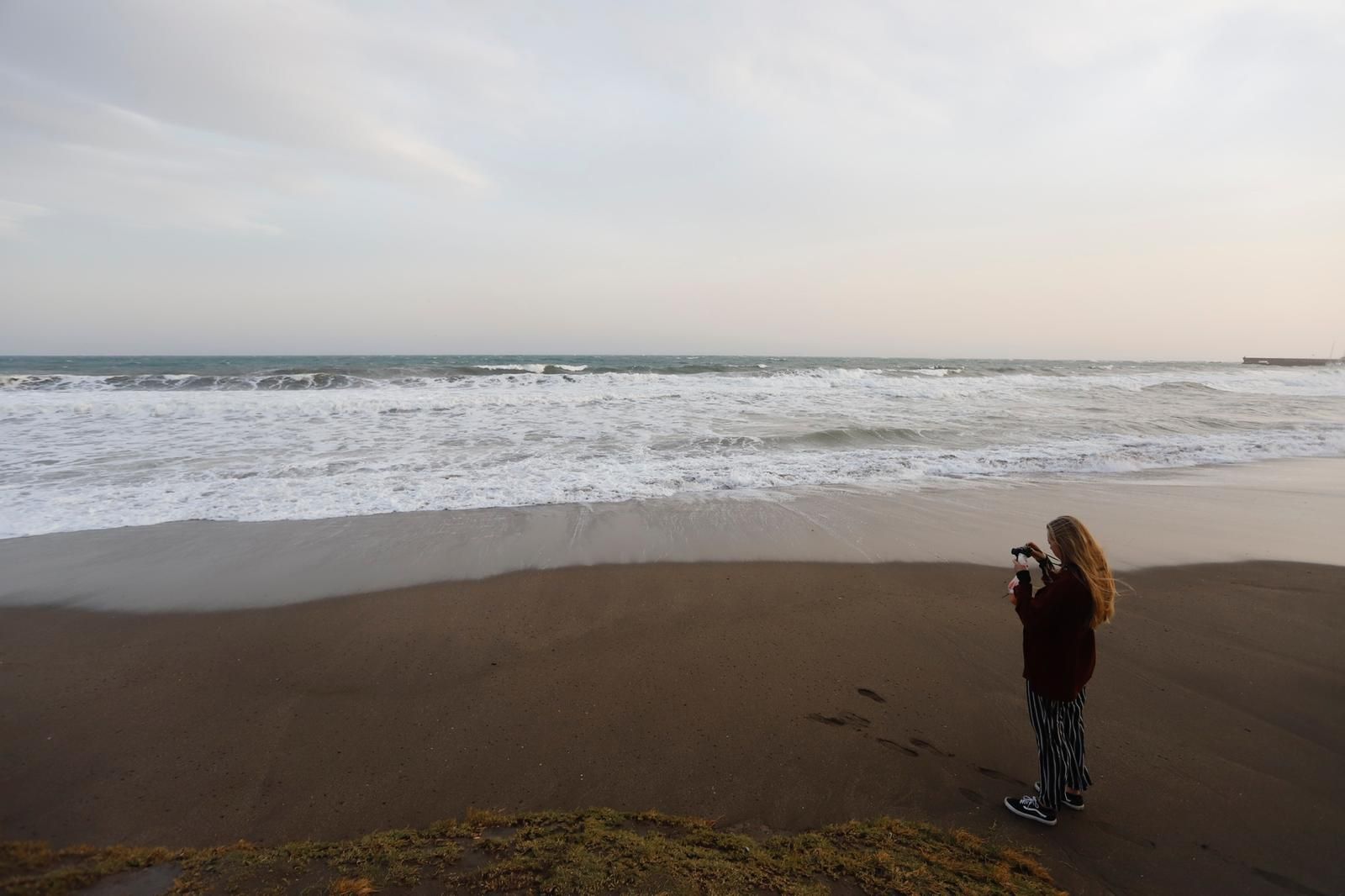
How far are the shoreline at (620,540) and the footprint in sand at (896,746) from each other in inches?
114

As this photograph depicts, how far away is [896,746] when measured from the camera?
11.1 ft

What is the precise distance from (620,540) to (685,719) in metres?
3.34

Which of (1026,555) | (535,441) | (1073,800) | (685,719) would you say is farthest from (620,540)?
(535,441)

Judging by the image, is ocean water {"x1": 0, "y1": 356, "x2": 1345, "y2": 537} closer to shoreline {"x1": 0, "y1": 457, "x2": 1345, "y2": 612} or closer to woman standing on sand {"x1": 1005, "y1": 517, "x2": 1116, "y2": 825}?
shoreline {"x1": 0, "y1": 457, "x2": 1345, "y2": 612}

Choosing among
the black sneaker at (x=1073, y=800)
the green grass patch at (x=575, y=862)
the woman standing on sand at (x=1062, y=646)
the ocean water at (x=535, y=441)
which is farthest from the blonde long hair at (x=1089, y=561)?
the ocean water at (x=535, y=441)

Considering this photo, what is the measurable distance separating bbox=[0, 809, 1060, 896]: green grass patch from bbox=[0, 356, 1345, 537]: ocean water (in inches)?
238

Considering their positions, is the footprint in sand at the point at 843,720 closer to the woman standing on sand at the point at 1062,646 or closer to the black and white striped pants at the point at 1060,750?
the woman standing on sand at the point at 1062,646

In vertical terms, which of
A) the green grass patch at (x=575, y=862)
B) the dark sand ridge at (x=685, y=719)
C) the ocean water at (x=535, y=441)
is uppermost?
the ocean water at (x=535, y=441)

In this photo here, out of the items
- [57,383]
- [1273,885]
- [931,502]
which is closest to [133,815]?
[1273,885]

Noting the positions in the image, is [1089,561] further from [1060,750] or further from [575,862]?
[575,862]

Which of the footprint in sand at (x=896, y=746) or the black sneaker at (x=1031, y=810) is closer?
the black sneaker at (x=1031, y=810)

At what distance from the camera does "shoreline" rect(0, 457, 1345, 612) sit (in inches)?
222

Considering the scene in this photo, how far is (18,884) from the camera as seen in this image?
182 centimetres

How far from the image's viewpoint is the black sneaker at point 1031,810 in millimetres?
2822
